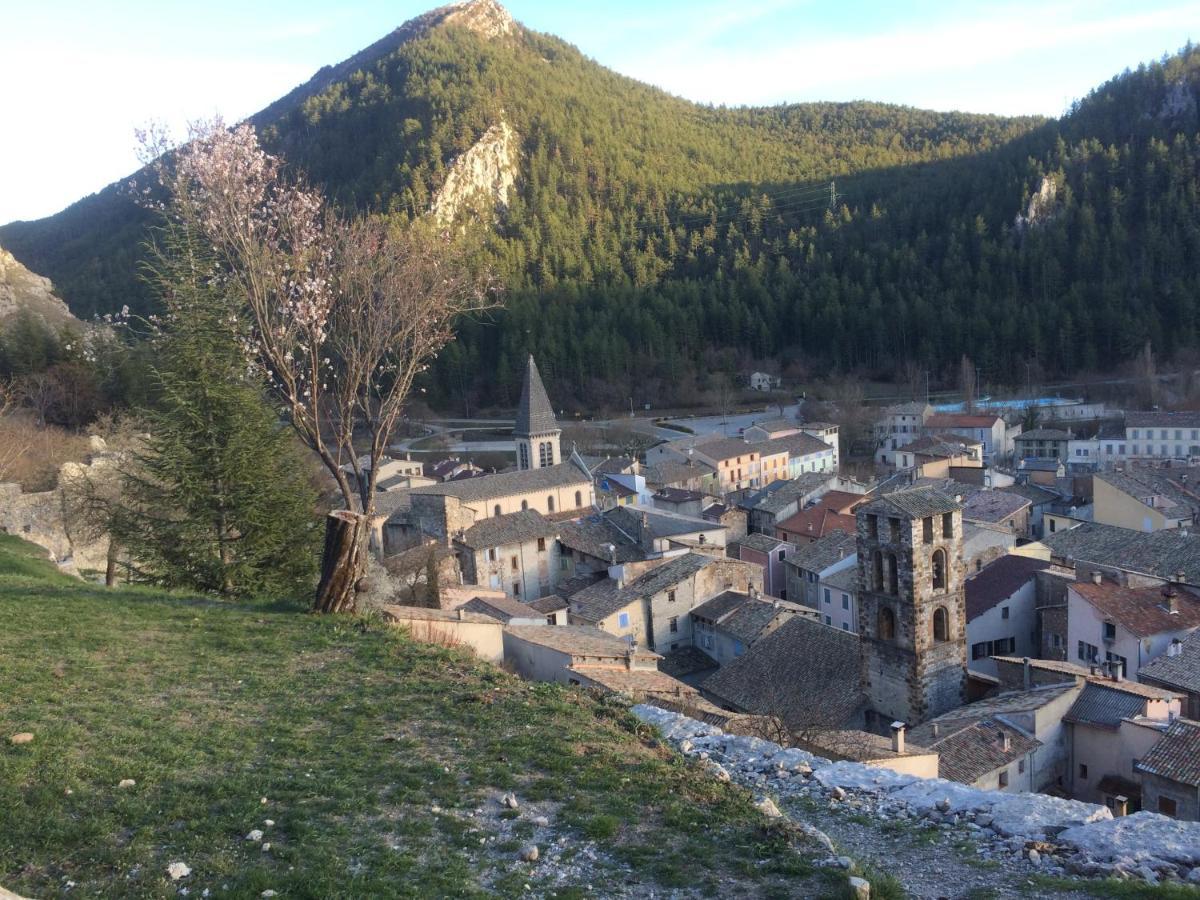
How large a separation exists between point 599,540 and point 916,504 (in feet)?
55.4

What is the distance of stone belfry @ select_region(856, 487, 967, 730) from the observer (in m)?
20.0

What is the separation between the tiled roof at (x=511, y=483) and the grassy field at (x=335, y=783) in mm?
27728

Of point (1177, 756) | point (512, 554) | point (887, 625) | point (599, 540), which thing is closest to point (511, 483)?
point (599, 540)

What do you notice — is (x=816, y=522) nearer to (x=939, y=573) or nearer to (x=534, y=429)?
(x=534, y=429)

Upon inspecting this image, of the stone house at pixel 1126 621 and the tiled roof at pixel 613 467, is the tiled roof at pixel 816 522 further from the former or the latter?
the stone house at pixel 1126 621

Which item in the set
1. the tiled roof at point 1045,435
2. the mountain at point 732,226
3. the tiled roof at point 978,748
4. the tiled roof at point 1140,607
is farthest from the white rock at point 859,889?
the mountain at point 732,226

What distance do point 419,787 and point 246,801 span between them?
1237 mm

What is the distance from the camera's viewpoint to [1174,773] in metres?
14.0

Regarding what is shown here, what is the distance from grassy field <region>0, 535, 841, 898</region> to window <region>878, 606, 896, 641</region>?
1297 cm

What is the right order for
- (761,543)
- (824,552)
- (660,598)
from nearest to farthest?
1. (660,598)
2. (824,552)
3. (761,543)

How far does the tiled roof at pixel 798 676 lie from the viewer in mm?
20328

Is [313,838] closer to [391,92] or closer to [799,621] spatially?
[799,621]

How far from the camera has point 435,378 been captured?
9450 centimetres

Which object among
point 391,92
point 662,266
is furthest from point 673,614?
point 391,92
